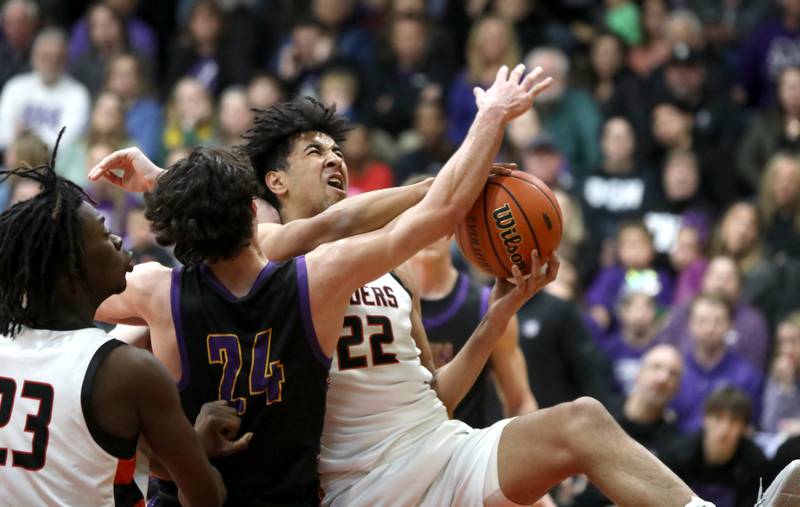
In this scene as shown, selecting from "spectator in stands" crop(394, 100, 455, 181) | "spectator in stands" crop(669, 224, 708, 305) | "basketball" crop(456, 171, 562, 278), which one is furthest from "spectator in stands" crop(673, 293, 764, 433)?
"basketball" crop(456, 171, 562, 278)

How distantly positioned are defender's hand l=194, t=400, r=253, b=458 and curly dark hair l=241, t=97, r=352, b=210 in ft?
3.72

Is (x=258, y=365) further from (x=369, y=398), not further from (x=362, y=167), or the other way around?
(x=362, y=167)

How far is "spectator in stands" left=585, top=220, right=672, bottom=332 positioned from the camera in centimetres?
1085

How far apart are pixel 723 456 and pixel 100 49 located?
7.76m

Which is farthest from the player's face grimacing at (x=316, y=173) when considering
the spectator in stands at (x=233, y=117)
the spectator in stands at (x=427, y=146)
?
the spectator in stands at (x=233, y=117)

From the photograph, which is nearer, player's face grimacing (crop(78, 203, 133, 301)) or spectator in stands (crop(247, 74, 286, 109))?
player's face grimacing (crop(78, 203, 133, 301))

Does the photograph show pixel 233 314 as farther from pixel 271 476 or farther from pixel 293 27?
pixel 293 27

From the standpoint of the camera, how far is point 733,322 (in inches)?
394

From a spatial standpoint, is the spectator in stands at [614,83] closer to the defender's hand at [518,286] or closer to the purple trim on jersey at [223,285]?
the defender's hand at [518,286]

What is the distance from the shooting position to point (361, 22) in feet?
45.6

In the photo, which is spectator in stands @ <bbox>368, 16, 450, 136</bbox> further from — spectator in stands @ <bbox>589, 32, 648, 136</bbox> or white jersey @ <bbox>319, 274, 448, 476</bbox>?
white jersey @ <bbox>319, 274, 448, 476</bbox>

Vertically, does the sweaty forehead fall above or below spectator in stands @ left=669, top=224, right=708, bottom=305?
above

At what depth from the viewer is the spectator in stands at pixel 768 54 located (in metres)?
12.5

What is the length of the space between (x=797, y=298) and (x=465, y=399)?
437cm
